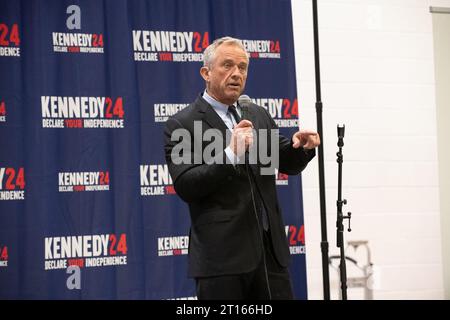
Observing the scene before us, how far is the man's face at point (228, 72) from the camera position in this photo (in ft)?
8.12

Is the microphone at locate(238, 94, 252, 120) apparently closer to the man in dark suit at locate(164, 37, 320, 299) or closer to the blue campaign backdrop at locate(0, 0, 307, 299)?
the man in dark suit at locate(164, 37, 320, 299)

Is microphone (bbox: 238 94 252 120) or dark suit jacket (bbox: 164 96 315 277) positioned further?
microphone (bbox: 238 94 252 120)

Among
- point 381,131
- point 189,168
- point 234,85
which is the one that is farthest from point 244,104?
point 381,131

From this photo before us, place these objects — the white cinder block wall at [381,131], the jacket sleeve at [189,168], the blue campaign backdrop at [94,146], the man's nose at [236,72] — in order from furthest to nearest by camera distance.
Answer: the white cinder block wall at [381,131] < the blue campaign backdrop at [94,146] < the man's nose at [236,72] < the jacket sleeve at [189,168]

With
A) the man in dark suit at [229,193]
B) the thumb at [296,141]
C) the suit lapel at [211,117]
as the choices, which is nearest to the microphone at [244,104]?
the man in dark suit at [229,193]

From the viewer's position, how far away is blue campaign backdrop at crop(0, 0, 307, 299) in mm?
4090

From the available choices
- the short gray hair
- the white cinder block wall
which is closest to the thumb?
the short gray hair

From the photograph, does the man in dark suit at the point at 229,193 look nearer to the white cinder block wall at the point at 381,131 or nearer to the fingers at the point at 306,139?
the fingers at the point at 306,139

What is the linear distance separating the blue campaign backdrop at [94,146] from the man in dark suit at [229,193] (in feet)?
6.19

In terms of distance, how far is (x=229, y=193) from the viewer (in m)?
2.32

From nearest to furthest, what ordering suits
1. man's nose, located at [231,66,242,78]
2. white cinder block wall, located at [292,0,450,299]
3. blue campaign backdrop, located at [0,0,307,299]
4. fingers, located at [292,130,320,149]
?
1. fingers, located at [292,130,320,149]
2. man's nose, located at [231,66,242,78]
3. blue campaign backdrop, located at [0,0,307,299]
4. white cinder block wall, located at [292,0,450,299]

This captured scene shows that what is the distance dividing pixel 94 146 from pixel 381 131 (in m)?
2.34
